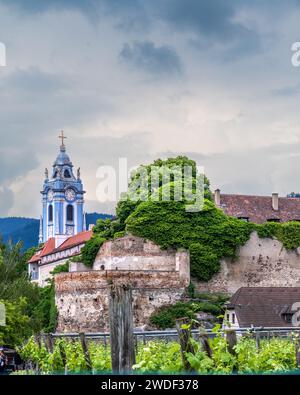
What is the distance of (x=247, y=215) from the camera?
57750 mm

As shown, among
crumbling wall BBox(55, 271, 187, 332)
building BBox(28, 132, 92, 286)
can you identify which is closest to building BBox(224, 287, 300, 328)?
crumbling wall BBox(55, 271, 187, 332)

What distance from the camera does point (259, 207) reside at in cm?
5922

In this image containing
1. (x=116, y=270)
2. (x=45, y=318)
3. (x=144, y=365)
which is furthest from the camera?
(x=45, y=318)

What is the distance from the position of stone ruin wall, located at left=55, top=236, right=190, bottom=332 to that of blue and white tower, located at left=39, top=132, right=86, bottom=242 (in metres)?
73.4

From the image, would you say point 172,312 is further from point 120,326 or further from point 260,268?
point 120,326

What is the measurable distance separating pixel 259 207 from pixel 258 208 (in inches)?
8.6

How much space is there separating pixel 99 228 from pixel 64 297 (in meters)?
7.09

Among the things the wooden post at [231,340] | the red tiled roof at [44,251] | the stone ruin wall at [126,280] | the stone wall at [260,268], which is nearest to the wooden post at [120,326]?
the wooden post at [231,340]

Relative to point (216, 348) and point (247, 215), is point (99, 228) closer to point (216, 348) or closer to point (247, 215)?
point (247, 215)

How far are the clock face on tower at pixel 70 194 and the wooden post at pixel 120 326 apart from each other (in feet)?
386

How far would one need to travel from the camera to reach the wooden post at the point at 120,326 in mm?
8586

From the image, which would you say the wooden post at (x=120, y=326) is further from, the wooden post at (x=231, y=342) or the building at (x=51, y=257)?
the building at (x=51, y=257)

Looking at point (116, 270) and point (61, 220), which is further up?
point (61, 220)
